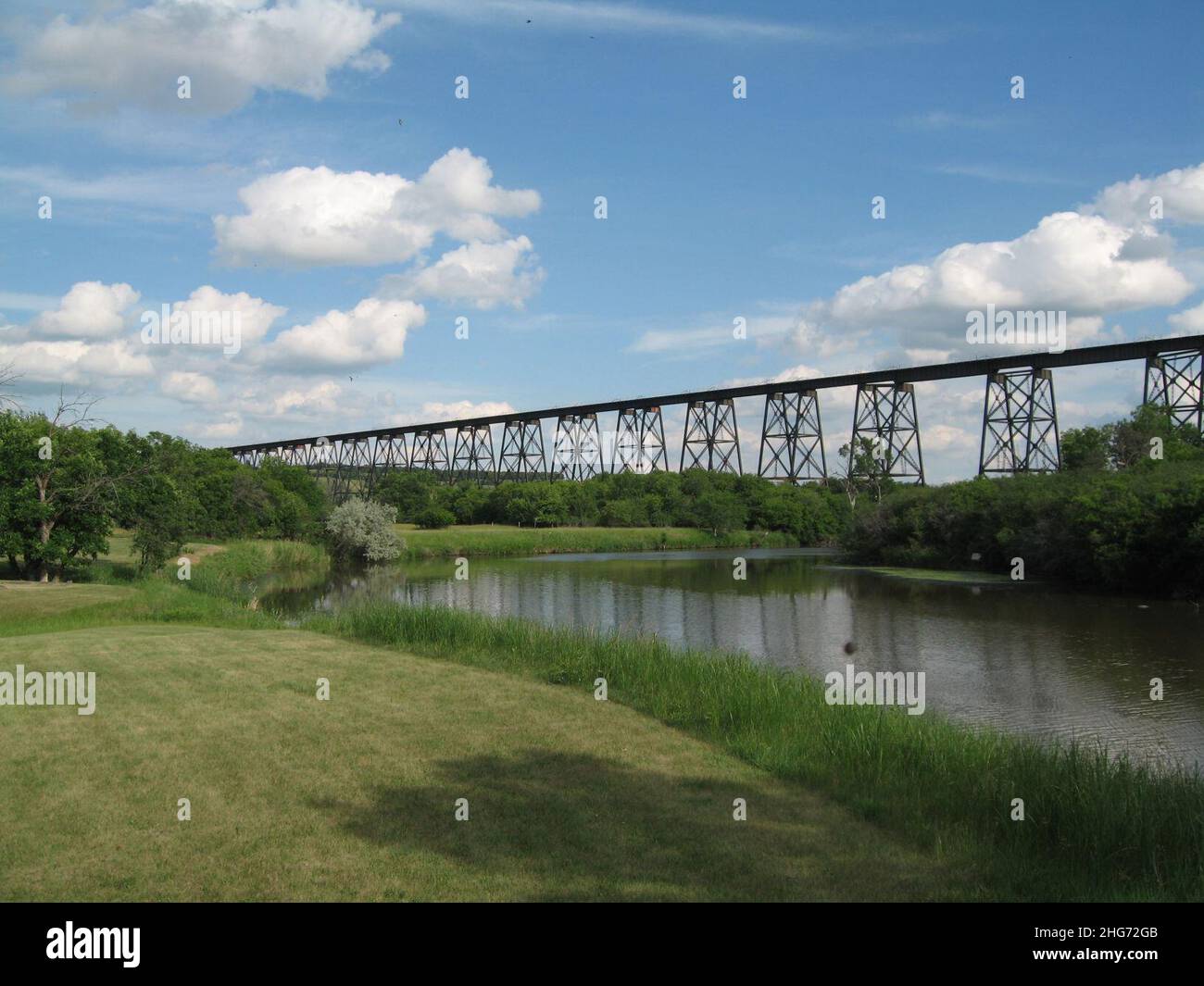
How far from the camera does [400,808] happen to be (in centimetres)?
595

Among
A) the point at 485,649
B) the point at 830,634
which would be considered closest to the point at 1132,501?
the point at 830,634

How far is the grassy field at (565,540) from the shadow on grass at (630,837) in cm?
4134

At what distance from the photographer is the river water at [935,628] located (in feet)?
40.2

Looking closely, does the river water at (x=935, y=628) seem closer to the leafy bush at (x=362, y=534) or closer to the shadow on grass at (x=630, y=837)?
the leafy bush at (x=362, y=534)

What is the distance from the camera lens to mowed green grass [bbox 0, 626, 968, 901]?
4.80 meters

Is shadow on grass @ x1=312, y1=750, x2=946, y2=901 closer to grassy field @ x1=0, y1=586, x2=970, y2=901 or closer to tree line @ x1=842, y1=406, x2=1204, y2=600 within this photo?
grassy field @ x1=0, y1=586, x2=970, y2=901

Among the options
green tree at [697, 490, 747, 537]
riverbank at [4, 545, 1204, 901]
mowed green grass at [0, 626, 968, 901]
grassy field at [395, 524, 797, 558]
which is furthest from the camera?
green tree at [697, 490, 747, 537]

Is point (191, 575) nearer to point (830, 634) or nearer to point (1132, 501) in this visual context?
point (830, 634)

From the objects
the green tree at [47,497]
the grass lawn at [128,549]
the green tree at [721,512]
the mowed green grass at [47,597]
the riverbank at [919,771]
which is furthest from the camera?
the green tree at [721,512]

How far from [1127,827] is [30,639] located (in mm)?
13388

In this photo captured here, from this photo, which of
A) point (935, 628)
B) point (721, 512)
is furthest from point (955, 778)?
point (721, 512)

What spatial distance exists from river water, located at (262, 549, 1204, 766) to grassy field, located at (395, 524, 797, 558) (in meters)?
12.2

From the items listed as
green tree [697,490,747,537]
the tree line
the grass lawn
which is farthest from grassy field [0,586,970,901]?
green tree [697,490,747,537]

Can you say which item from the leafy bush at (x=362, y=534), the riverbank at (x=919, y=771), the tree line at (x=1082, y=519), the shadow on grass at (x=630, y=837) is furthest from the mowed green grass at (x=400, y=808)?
the leafy bush at (x=362, y=534)
